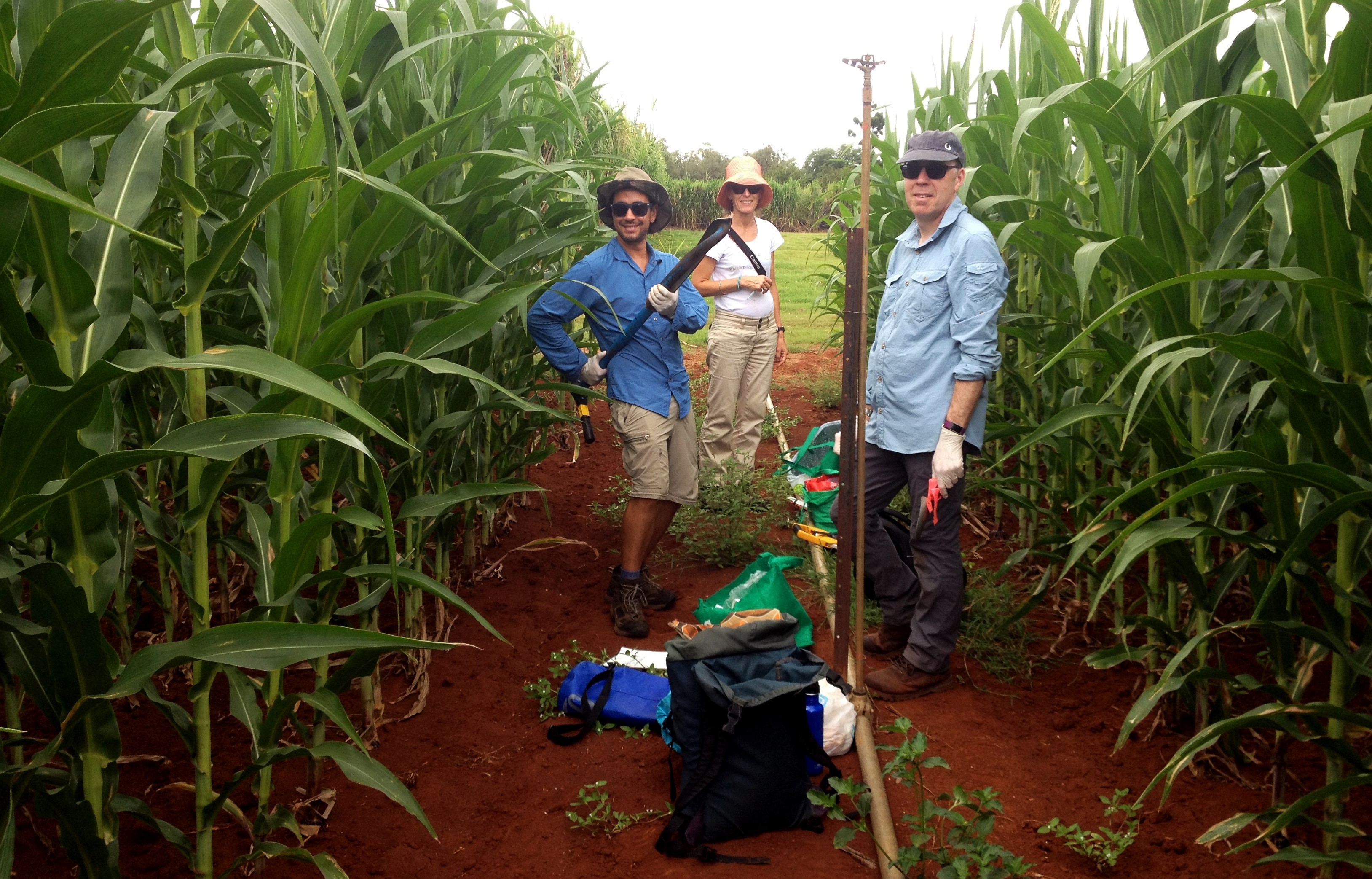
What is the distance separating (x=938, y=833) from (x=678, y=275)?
2.36 metres

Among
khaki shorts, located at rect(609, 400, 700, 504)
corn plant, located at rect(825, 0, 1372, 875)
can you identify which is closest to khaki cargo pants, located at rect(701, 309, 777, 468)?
khaki shorts, located at rect(609, 400, 700, 504)

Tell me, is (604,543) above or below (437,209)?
below

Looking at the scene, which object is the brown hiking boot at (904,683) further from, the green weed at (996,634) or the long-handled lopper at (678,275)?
the long-handled lopper at (678,275)

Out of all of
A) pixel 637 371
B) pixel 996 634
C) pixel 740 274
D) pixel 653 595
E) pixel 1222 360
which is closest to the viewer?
pixel 1222 360

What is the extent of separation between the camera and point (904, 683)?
3.60 metres

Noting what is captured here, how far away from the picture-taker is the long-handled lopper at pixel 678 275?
3871 millimetres

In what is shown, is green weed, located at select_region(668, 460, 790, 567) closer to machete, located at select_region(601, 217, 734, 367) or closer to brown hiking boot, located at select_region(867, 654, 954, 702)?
machete, located at select_region(601, 217, 734, 367)

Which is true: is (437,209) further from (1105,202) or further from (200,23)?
(1105,202)

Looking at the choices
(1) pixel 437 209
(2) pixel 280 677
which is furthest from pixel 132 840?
(1) pixel 437 209

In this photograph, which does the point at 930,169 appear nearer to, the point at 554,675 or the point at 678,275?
the point at 678,275

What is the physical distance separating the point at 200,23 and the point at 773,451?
17.3 ft

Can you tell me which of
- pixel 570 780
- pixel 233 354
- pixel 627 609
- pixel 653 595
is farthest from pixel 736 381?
pixel 233 354

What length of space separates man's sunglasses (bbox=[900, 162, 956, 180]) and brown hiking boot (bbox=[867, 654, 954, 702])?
1.78 m

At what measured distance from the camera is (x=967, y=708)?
3523mm
